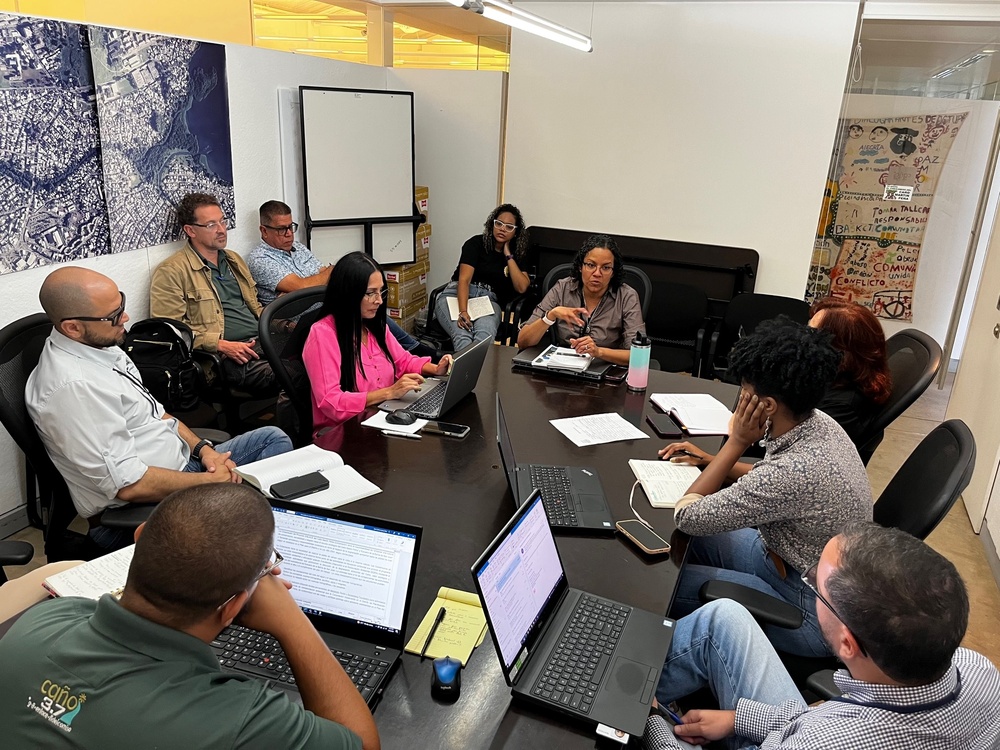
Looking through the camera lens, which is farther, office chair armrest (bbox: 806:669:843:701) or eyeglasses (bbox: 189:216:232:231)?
eyeglasses (bbox: 189:216:232:231)

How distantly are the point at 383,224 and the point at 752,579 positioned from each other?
417cm

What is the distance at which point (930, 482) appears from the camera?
6.32 feet

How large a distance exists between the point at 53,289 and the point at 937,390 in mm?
5957

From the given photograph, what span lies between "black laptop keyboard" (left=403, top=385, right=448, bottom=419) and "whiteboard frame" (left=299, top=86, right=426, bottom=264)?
8.73 ft

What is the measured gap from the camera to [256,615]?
1198 millimetres

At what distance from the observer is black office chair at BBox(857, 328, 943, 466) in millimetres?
2609

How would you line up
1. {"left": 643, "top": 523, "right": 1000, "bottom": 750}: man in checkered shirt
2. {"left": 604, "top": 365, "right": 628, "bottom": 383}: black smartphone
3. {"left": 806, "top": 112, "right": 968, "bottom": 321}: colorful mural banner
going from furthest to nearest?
{"left": 806, "top": 112, "right": 968, "bottom": 321}: colorful mural banner → {"left": 604, "top": 365, "right": 628, "bottom": 383}: black smartphone → {"left": 643, "top": 523, "right": 1000, "bottom": 750}: man in checkered shirt

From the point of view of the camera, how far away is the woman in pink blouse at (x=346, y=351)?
2.63 meters

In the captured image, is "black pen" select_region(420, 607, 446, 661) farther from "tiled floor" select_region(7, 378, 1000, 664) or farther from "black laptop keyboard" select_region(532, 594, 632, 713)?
"tiled floor" select_region(7, 378, 1000, 664)

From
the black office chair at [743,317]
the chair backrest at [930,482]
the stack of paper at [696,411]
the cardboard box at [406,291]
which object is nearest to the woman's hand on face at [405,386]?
the stack of paper at [696,411]

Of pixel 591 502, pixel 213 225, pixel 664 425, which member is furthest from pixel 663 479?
pixel 213 225

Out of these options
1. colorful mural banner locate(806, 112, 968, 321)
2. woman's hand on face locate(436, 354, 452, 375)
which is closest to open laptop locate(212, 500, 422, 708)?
woman's hand on face locate(436, 354, 452, 375)

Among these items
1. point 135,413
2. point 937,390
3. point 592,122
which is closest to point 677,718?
point 135,413

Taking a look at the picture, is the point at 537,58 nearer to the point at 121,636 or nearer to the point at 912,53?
the point at 912,53
